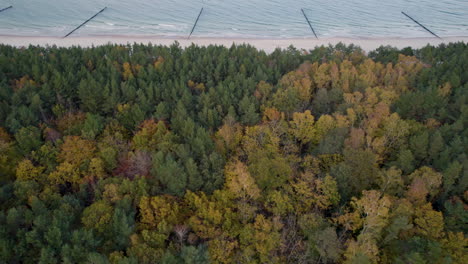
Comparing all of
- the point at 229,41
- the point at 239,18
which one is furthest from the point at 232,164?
the point at 239,18

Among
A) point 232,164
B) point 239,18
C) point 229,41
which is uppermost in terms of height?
point 239,18

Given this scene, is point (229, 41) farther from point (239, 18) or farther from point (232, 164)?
point (232, 164)

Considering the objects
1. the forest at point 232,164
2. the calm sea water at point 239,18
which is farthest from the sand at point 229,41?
the forest at point 232,164

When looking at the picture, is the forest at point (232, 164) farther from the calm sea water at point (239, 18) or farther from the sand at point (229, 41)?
the calm sea water at point (239, 18)

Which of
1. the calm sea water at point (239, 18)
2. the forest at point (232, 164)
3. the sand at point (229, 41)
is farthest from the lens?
the calm sea water at point (239, 18)

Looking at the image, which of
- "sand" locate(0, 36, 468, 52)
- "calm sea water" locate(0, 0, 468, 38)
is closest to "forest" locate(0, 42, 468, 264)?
"sand" locate(0, 36, 468, 52)

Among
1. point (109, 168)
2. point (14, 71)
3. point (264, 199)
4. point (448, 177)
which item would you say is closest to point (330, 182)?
point (264, 199)
